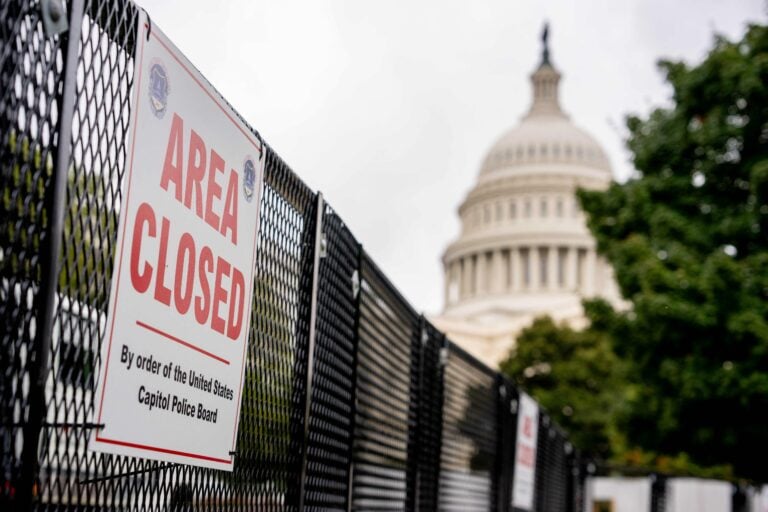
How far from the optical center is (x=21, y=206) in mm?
2027

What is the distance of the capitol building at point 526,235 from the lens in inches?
3558

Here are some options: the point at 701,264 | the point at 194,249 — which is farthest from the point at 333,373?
the point at 701,264

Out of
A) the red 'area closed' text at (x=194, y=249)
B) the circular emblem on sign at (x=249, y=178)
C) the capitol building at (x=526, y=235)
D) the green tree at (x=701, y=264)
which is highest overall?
the capitol building at (x=526, y=235)

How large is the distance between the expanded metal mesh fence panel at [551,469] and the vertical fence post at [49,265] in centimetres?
878

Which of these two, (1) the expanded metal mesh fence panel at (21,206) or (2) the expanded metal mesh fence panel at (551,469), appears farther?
(2) the expanded metal mesh fence panel at (551,469)

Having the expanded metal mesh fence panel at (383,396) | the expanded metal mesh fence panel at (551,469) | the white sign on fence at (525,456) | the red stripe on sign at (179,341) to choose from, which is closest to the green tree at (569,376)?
the expanded metal mesh fence panel at (551,469)

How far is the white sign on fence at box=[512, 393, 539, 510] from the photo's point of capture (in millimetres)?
8852

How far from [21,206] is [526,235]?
91290 millimetres

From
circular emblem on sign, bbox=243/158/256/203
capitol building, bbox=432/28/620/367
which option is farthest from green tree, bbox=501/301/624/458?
circular emblem on sign, bbox=243/158/256/203

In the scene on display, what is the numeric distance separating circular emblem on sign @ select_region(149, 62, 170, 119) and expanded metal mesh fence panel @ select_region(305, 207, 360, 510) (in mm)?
1800

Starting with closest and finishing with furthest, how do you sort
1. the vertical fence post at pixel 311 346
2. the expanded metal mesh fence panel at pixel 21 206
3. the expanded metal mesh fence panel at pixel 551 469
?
the expanded metal mesh fence panel at pixel 21 206 → the vertical fence post at pixel 311 346 → the expanded metal mesh fence panel at pixel 551 469

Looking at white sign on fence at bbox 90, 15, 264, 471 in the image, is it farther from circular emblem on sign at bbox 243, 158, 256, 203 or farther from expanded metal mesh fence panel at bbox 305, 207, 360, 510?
expanded metal mesh fence panel at bbox 305, 207, 360, 510

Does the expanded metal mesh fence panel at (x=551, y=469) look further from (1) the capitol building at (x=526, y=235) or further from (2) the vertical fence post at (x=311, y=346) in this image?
(1) the capitol building at (x=526, y=235)

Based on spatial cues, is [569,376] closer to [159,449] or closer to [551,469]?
[551,469]
